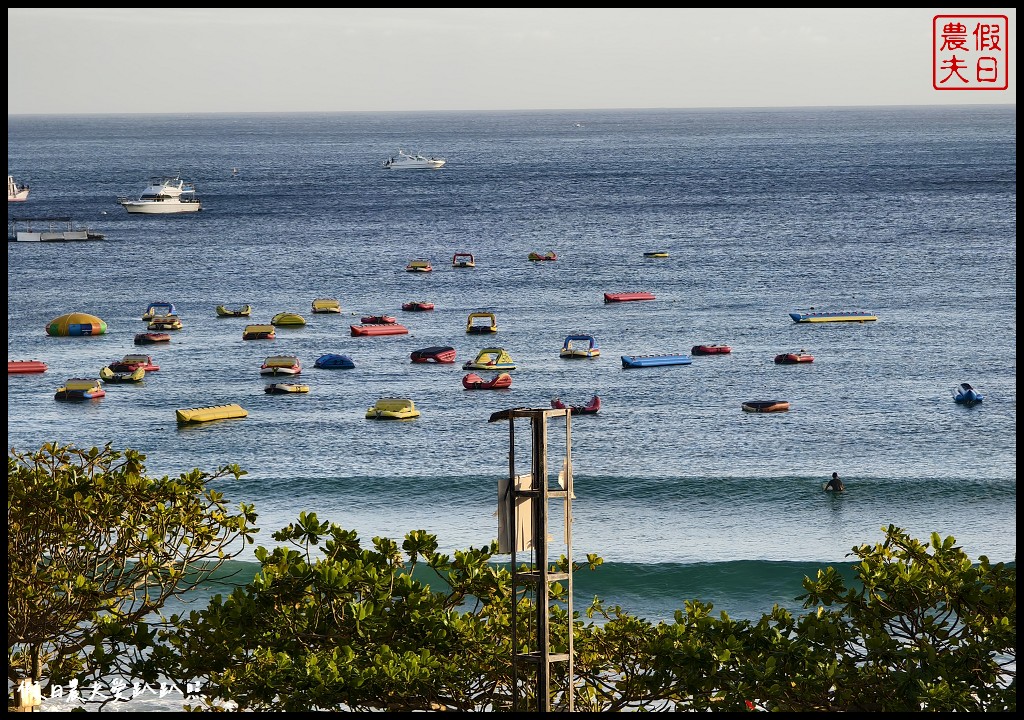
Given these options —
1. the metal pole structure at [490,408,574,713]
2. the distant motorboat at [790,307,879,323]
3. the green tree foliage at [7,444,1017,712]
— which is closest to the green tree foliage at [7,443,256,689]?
the green tree foliage at [7,444,1017,712]

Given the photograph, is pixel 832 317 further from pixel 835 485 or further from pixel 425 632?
pixel 425 632

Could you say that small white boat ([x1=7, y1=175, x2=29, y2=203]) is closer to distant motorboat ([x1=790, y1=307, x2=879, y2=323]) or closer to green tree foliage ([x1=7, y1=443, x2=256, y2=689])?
distant motorboat ([x1=790, y1=307, x2=879, y2=323])

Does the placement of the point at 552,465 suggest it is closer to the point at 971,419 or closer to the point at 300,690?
the point at 971,419

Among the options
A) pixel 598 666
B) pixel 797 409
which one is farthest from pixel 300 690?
pixel 797 409

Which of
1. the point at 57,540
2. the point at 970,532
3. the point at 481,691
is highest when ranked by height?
the point at 57,540

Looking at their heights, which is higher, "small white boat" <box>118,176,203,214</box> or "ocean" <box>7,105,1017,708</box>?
"small white boat" <box>118,176,203,214</box>

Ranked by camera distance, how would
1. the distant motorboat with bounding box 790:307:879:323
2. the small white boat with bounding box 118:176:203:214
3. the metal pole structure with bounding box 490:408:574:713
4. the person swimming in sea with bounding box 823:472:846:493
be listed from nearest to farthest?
the metal pole structure with bounding box 490:408:574:713
the person swimming in sea with bounding box 823:472:846:493
the distant motorboat with bounding box 790:307:879:323
the small white boat with bounding box 118:176:203:214

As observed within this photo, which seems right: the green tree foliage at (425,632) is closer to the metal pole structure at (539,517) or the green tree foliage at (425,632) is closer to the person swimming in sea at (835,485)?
the metal pole structure at (539,517)
